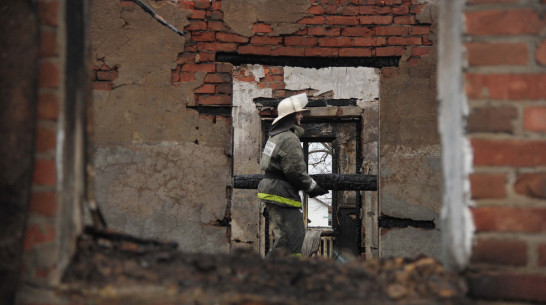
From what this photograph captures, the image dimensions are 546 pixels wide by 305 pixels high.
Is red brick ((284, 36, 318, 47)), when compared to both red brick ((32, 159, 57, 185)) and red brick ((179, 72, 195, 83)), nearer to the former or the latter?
red brick ((179, 72, 195, 83))

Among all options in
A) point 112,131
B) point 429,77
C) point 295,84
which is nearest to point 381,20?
point 429,77

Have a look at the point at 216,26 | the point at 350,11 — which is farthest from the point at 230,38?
the point at 350,11

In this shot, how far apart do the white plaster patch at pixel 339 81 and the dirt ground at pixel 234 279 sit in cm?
752

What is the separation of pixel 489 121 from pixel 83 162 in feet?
4.29

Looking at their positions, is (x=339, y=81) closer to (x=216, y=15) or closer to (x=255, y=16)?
(x=255, y=16)

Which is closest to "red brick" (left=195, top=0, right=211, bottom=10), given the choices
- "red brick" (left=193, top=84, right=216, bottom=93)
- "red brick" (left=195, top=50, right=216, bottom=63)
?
"red brick" (left=195, top=50, right=216, bottom=63)

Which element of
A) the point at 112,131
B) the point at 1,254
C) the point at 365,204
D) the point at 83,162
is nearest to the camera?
the point at 1,254

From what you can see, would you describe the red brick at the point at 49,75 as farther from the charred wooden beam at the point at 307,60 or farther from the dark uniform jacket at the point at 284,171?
the dark uniform jacket at the point at 284,171

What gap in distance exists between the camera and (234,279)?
1.67 m

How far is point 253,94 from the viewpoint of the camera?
9.35 meters

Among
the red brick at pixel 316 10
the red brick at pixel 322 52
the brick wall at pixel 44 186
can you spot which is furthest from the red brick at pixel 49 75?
the red brick at pixel 316 10

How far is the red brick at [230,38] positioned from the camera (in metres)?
4.35

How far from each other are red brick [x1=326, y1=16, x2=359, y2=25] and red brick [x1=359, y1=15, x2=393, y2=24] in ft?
0.18

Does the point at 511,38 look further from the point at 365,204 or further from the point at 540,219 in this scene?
the point at 365,204
